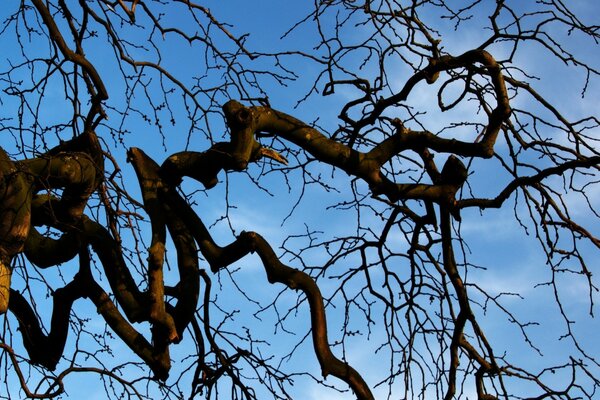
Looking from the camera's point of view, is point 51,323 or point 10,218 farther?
point 51,323

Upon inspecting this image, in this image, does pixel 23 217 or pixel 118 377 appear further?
pixel 118 377

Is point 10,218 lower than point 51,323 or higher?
higher

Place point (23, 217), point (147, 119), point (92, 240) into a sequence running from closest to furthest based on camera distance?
point (23, 217)
point (92, 240)
point (147, 119)

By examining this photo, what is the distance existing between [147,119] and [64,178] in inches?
37.8

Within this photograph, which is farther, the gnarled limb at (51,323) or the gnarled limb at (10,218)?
the gnarled limb at (51,323)

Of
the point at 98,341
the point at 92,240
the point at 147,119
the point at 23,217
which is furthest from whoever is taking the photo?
the point at 147,119

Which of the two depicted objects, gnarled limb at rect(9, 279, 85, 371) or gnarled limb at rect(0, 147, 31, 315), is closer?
gnarled limb at rect(0, 147, 31, 315)

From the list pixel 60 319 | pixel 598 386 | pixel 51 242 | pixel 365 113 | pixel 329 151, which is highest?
pixel 365 113

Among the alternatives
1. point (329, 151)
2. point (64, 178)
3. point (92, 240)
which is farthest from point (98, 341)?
point (329, 151)

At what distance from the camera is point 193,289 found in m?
4.11

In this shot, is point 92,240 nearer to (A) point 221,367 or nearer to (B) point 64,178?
(B) point 64,178

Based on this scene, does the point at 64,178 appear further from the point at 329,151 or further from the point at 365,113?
the point at 365,113

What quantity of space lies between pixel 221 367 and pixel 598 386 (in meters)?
1.82

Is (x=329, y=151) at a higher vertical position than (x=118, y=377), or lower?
higher
